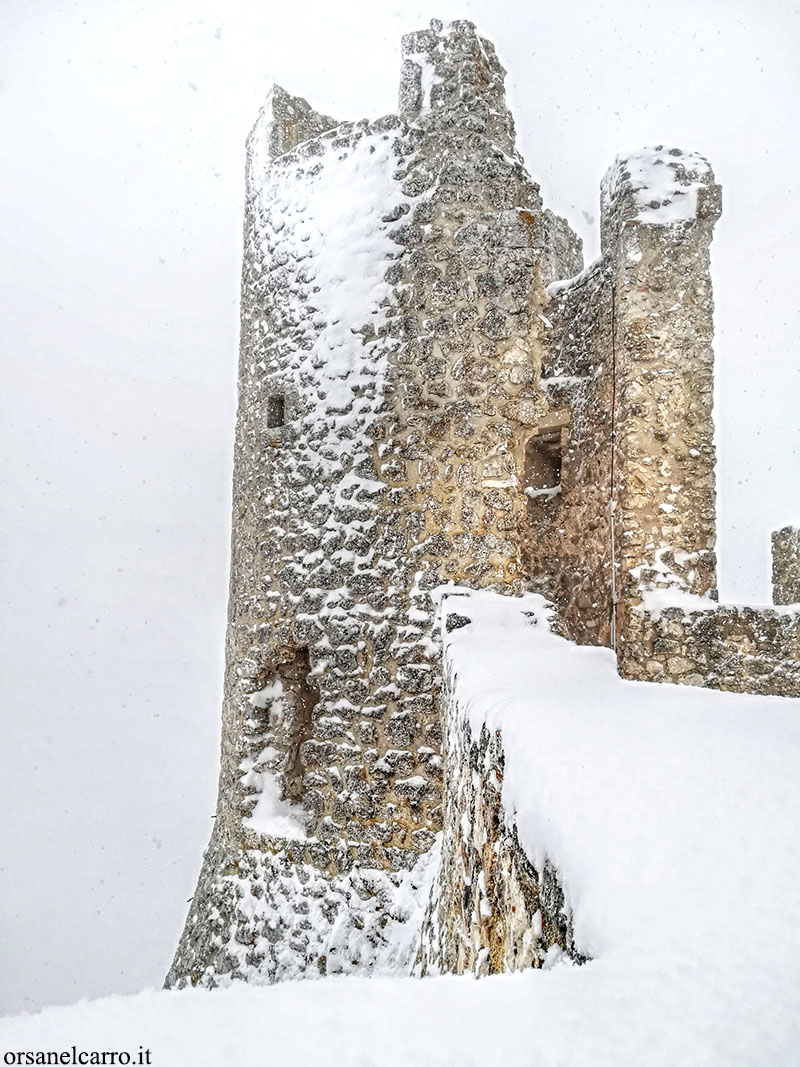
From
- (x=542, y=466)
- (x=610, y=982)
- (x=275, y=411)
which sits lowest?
(x=610, y=982)

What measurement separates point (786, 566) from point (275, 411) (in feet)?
13.8

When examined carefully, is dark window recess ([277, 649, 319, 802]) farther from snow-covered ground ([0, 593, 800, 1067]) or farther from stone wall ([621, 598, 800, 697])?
snow-covered ground ([0, 593, 800, 1067])

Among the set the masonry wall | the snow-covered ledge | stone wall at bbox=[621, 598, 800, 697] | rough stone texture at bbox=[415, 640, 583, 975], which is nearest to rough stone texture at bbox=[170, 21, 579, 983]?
the masonry wall

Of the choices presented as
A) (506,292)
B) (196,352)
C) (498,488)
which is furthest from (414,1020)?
(196,352)

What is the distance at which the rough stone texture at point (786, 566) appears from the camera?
6.21 m

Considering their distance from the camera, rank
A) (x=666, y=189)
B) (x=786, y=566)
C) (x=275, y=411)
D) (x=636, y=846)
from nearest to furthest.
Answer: (x=636, y=846)
(x=666, y=189)
(x=275, y=411)
(x=786, y=566)

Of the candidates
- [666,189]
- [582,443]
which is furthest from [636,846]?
[666,189]

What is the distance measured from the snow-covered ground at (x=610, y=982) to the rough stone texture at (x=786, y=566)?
17.1 feet

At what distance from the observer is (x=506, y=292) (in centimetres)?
425

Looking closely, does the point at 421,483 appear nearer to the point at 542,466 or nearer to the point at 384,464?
the point at 384,464

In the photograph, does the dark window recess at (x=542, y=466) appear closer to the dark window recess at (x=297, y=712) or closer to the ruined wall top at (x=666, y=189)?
the ruined wall top at (x=666, y=189)

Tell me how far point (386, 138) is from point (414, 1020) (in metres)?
4.50

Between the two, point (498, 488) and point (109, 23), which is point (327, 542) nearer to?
point (498, 488)

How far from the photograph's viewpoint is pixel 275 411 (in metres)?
4.80
